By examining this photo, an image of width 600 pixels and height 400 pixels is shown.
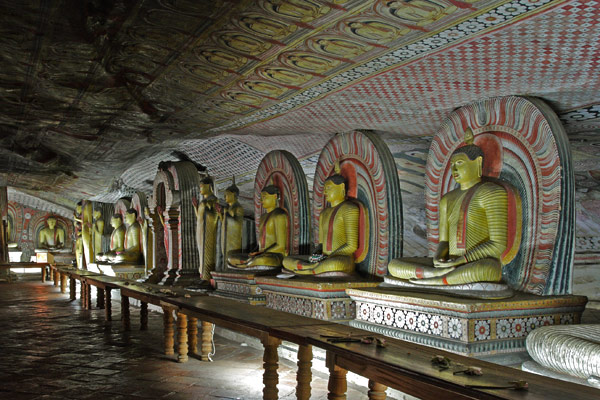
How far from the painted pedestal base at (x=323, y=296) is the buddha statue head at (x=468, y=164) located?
53.6 inches

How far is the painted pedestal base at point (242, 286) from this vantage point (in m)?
6.55

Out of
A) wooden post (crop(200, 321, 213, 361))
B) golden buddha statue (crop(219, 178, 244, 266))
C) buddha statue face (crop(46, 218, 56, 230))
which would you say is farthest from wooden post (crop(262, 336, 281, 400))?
buddha statue face (crop(46, 218, 56, 230))

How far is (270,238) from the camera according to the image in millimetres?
7082

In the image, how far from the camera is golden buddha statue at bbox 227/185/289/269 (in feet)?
22.4

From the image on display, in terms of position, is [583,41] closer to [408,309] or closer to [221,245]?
[408,309]

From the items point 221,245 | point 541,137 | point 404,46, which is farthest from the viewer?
point 221,245

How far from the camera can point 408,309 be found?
4.16 meters

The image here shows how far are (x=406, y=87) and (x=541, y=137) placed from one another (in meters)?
1.13

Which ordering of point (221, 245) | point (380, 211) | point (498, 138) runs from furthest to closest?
point (221, 245) → point (380, 211) → point (498, 138)

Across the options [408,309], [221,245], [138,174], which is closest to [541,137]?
[408,309]

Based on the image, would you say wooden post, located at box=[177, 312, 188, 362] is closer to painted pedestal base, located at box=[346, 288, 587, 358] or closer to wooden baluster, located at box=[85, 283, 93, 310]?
painted pedestal base, located at box=[346, 288, 587, 358]

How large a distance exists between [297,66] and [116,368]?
2959 millimetres

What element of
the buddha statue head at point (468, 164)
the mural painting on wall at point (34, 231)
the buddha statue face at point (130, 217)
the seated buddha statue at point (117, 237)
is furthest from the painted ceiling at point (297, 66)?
the mural painting on wall at point (34, 231)

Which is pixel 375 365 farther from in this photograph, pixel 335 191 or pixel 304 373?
pixel 335 191
